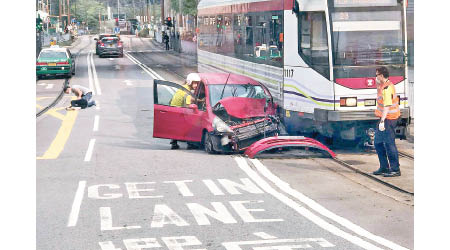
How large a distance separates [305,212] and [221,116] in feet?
18.8

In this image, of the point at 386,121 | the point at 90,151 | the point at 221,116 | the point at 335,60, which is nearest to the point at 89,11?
the point at 90,151

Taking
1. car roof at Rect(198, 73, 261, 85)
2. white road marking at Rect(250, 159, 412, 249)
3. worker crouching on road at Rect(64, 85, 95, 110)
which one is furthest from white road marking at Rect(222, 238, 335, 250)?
worker crouching on road at Rect(64, 85, 95, 110)

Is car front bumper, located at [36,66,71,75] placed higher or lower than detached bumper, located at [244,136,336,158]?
higher

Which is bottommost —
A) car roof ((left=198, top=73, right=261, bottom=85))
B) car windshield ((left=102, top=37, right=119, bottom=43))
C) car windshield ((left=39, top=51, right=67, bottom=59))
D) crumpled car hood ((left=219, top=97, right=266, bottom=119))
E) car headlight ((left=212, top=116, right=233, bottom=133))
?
car headlight ((left=212, top=116, right=233, bottom=133))

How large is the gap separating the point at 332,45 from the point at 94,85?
2137 centimetres

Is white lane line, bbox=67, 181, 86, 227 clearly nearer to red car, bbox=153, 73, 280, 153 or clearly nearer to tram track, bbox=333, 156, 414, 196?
red car, bbox=153, 73, 280, 153

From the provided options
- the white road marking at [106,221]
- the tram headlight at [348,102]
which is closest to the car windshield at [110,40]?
the tram headlight at [348,102]

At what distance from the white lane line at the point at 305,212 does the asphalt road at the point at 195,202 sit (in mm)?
14

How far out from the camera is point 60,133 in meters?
20.0

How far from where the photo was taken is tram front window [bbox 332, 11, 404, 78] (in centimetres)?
1550

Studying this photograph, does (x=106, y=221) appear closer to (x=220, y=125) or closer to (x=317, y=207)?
(x=317, y=207)

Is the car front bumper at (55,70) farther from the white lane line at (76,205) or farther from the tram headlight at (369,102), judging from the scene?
the white lane line at (76,205)

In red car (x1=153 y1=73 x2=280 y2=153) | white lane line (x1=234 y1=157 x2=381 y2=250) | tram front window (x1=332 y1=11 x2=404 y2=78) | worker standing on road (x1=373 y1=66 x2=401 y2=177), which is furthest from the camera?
red car (x1=153 y1=73 x2=280 y2=153)

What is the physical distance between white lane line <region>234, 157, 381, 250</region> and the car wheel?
1.41m
